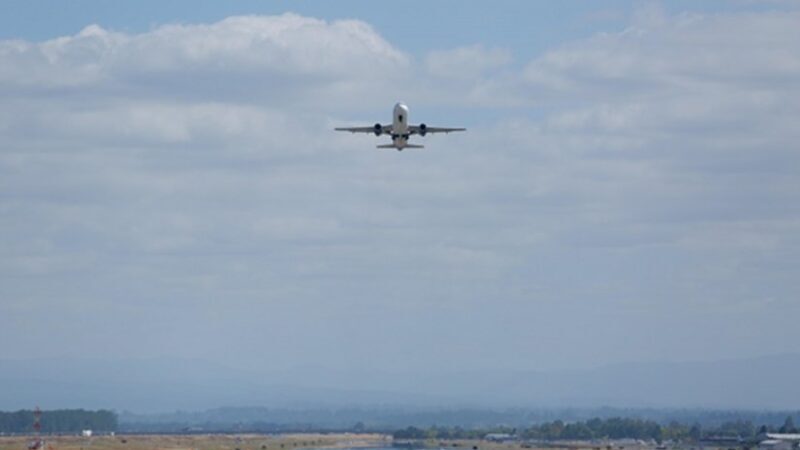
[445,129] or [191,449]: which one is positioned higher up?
[445,129]

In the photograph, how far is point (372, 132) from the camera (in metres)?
113

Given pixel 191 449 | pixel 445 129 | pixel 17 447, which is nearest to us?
pixel 445 129

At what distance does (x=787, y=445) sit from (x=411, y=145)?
94479mm

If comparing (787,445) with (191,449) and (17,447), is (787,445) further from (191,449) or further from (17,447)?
(17,447)

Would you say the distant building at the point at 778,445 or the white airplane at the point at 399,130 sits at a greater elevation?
the white airplane at the point at 399,130

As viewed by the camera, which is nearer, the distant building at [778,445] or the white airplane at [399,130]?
the white airplane at [399,130]

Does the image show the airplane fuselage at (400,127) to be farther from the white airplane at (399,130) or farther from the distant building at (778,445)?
the distant building at (778,445)

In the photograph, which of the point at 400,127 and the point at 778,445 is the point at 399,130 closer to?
the point at 400,127

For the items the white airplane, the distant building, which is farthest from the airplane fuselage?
the distant building

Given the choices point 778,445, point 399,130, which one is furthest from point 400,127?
point 778,445

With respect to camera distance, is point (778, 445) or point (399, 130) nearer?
point (399, 130)

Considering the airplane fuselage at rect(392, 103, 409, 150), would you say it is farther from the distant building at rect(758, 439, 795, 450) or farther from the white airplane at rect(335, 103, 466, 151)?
the distant building at rect(758, 439, 795, 450)

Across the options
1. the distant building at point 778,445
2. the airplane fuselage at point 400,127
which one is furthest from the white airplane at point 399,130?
the distant building at point 778,445

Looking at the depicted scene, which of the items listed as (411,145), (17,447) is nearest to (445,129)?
(411,145)
